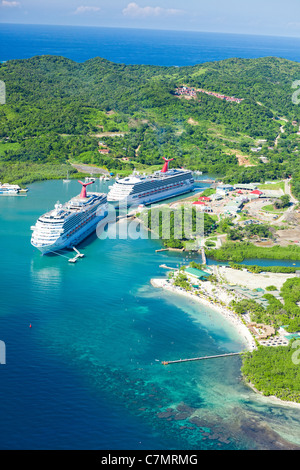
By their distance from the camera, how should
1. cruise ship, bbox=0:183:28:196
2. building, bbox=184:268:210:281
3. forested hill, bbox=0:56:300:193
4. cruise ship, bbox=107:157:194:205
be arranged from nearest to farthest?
building, bbox=184:268:210:281 < cruise ship, bbox=107:157:194:205 < cruise ship, bbox=0:183:28:196 < forested hill, bbox=0:56:300:193

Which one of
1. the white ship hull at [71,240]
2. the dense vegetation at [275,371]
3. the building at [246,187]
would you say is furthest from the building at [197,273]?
the building at [246,187]

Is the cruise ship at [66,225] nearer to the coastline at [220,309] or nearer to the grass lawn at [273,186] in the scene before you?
the coastline at [220,309]

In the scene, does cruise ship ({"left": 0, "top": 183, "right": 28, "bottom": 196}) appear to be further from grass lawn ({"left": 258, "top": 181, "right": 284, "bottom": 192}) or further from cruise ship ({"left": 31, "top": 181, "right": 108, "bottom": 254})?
grass lawn ({"left": 258, "top": 181, "right": 284, "bottom": 192})

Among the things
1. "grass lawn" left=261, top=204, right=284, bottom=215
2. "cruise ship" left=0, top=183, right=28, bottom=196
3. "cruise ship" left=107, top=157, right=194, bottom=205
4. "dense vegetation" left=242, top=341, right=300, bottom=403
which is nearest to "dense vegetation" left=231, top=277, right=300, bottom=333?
"dense vegetation" left=242, top=341, right=300, bottom=403

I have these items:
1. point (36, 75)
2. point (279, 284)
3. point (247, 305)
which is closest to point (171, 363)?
point (247, 305)

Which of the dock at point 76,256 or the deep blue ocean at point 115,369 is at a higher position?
the dock at point 76,256

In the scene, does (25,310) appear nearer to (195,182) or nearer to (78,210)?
(78,210)

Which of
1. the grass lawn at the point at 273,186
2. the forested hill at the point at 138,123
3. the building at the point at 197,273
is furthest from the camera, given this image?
the forested hill at the point at 138,123
